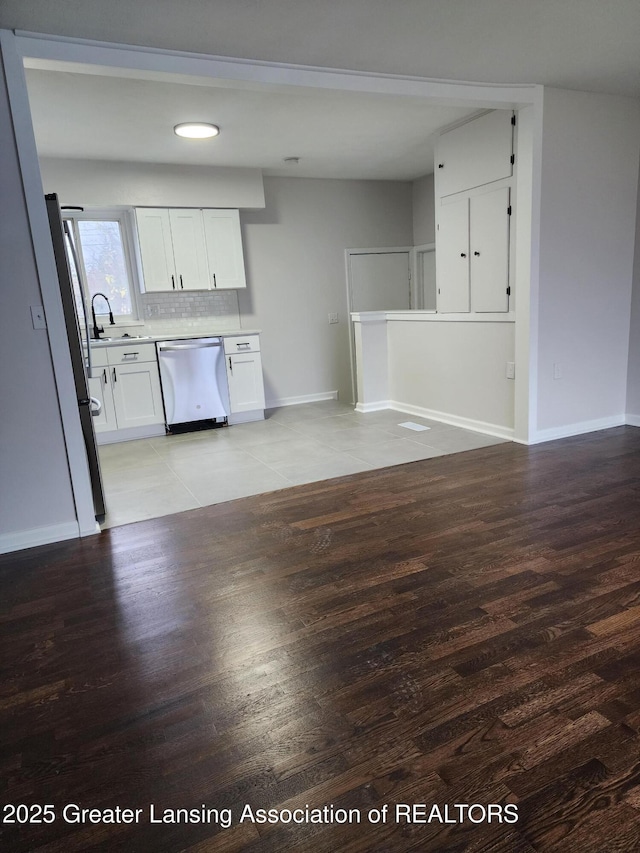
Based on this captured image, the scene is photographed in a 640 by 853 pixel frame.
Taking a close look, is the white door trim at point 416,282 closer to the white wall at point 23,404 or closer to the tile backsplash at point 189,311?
the tile backsplash at point 189,311

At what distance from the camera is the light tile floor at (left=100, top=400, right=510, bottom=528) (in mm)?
3531

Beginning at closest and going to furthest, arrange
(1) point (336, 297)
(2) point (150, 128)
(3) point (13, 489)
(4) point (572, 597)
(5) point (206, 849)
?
1. (5) point (206, 849)
2. (4) point (572, 597)
3. (3) point (13, 489)
4. (2) point (150, 128)
5. (1) point (336, 297)

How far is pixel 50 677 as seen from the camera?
5.96ft

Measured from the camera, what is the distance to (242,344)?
5.50 m

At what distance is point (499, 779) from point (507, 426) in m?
3.38

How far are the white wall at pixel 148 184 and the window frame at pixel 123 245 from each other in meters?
0.20

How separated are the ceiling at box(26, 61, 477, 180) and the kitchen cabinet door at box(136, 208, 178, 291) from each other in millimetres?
490

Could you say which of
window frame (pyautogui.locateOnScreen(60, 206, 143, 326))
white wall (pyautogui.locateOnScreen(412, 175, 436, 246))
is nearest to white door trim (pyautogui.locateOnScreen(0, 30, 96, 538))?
window frame (pyautogui.locateOnScreen(60, 206, 143, 326))

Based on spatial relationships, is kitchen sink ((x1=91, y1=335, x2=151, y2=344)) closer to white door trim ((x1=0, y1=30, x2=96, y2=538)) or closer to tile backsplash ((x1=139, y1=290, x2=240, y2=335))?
tile backsplash ((x1=139, y1=290, x2=240, y2=335))

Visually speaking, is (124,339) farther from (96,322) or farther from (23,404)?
(23,404)

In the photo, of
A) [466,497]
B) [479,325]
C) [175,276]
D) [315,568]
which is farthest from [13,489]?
[479,325]

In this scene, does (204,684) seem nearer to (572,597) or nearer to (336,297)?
(572,597)

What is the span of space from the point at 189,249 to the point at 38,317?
3.00 metres

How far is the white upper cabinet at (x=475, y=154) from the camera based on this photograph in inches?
157
